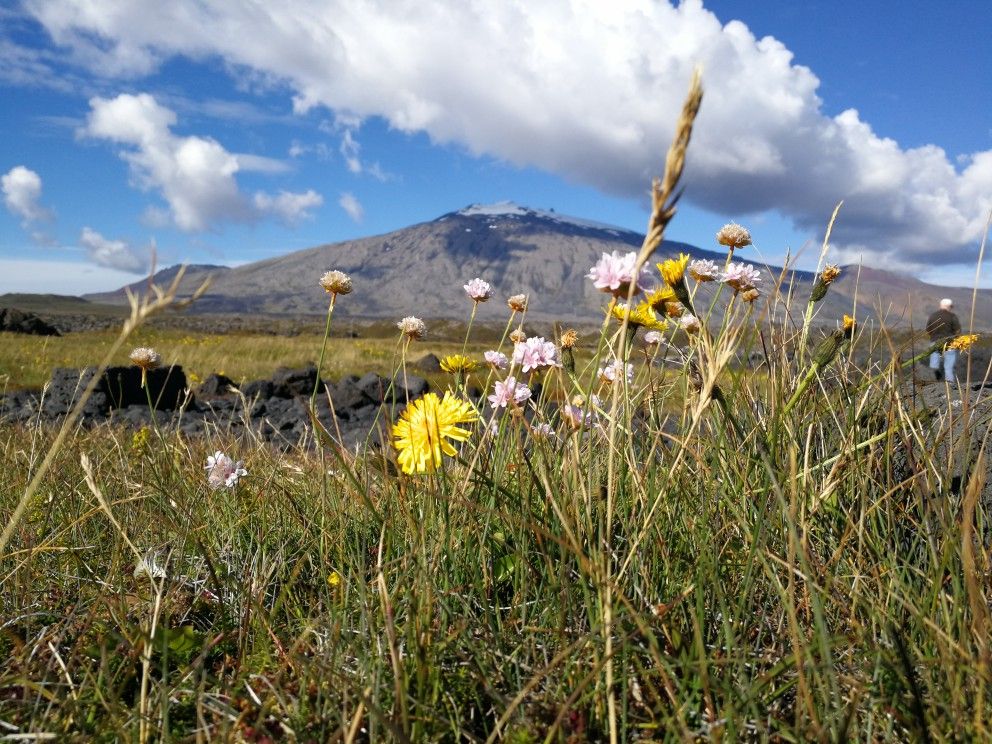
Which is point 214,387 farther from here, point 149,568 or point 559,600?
point 559,600

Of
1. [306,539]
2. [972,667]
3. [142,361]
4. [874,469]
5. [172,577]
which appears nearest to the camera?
[972,667]

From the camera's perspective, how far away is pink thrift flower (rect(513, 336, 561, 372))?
6.60ft

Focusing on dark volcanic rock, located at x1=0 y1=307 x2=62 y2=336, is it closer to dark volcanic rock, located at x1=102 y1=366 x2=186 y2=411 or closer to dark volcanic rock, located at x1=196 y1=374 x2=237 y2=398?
dark volcanic rock, located at x1=102 y1=366 x2=186 y2=411

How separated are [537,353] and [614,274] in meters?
0.83

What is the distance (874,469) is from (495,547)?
117cm

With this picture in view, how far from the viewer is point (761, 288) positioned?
246 cm

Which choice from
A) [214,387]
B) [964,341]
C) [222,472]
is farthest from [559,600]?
[214,387]

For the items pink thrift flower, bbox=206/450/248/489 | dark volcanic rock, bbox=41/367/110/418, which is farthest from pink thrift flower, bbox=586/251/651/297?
dark volcanic rock, bbox=41/367/110/418

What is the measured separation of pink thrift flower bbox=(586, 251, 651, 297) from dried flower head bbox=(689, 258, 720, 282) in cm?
96

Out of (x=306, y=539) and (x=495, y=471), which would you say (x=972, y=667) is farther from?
(x=306, y=539)

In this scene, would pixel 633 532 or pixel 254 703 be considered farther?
pixel 633 532

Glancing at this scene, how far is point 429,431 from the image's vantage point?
1358 mm

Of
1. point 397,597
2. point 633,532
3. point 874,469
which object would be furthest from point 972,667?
point 874,469

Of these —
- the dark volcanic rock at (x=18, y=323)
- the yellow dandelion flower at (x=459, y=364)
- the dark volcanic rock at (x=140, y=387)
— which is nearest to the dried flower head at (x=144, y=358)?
the yellow dandelion flower at (x=459, y=364)
